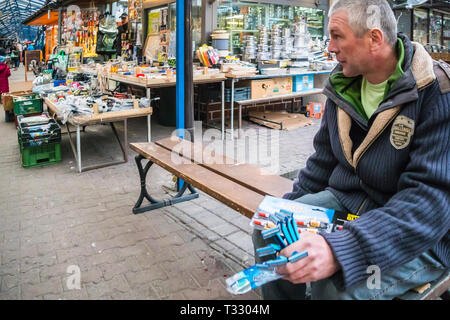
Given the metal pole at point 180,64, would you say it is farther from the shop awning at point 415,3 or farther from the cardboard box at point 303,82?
the shop awning at point 415,3

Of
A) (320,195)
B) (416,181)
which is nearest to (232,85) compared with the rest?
(320,195)

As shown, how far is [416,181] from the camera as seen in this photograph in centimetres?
141

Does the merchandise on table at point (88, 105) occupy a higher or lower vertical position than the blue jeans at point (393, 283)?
higher

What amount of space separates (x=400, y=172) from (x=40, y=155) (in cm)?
505

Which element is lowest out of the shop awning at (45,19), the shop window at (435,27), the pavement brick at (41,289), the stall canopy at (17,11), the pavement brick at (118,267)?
the pavement brick at (41,289)

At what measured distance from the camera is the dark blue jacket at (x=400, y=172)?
1.36 m

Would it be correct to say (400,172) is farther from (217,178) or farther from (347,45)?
(217,178)

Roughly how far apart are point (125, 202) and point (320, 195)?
2.65 m

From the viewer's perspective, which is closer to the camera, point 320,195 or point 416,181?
point 416,181

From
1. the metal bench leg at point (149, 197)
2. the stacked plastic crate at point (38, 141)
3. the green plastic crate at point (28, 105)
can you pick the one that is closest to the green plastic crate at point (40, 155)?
the stacked plastic crate at point (38, 141)

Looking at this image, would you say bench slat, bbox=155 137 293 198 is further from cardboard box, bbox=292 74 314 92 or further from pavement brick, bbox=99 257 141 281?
cardboard box, bbox=292 74 314 92

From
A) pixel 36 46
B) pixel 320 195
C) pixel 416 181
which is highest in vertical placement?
pixel 36 46

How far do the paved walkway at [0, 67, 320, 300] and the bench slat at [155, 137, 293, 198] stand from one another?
0.66 meters

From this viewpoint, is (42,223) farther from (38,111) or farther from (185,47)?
(38,111)
